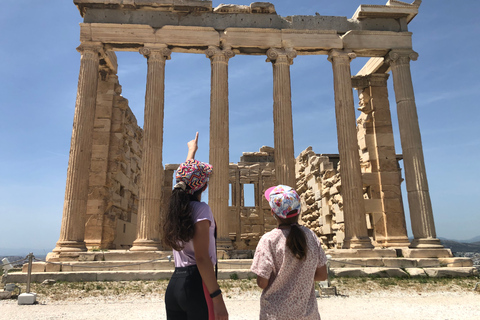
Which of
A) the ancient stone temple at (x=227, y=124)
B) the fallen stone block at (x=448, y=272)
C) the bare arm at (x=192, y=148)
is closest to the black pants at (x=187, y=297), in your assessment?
the bare arm at (x=192, y=148)

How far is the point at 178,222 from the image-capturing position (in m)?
3.02

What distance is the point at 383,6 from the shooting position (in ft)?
56.6

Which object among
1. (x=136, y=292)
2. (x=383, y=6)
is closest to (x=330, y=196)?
(x=383, y=6)

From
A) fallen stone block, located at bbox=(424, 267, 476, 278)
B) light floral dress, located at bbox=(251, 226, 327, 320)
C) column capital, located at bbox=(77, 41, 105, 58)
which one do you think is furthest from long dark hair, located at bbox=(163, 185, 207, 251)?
column capital, located at bbox=(77, 41, 105, 58)

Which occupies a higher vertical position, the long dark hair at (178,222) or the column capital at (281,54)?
the column capital at (281,54)

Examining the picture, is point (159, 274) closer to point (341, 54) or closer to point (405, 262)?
point (405, 262)

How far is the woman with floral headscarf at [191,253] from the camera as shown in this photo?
284 cm

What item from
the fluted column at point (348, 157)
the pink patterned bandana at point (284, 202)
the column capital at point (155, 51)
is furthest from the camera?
the column capital at point (155, 51)

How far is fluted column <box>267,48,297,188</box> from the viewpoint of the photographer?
51.8 ft

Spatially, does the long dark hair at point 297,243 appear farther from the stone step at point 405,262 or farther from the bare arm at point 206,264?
the stone step at point 405,262

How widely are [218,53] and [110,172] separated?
704 cm

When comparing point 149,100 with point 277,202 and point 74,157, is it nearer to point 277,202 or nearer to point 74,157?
point 74,157

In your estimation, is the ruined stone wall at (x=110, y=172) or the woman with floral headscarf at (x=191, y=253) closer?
the woman with floral headscarf at (x=191, y=253)

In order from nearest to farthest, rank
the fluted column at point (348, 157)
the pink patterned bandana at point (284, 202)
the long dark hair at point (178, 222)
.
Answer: the long dark hair at point (178, 222), the pink patterned bandana at point (284, 202), the fluted column at point (348, 157)
